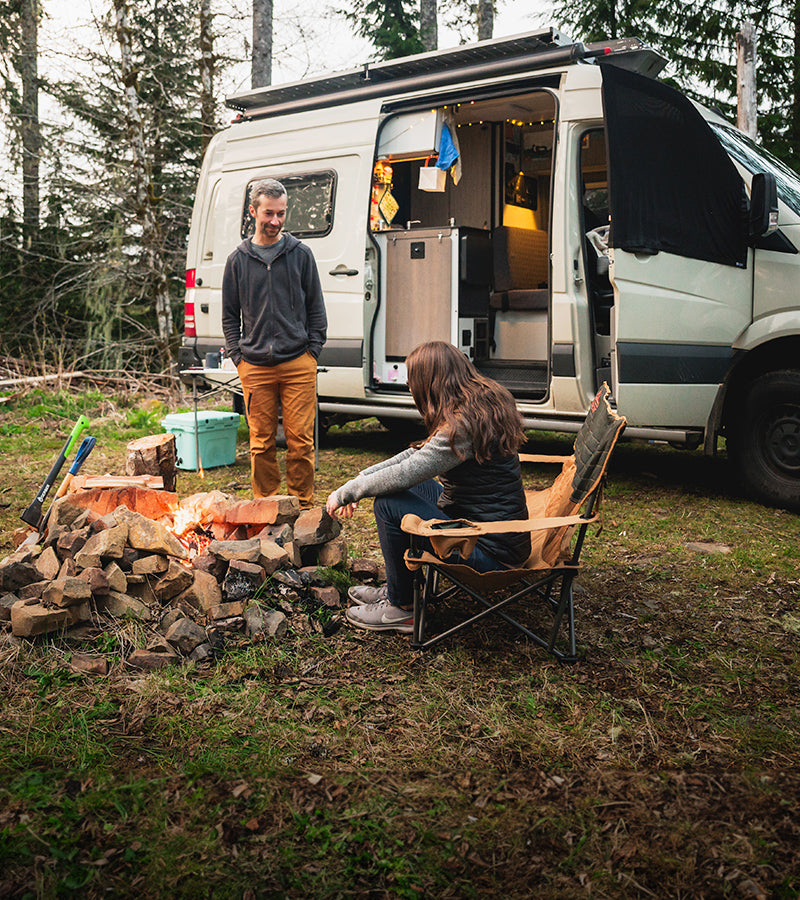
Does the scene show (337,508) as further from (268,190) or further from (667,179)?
(667,179)

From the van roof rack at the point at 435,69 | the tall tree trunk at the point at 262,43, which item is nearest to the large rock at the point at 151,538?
the van roof rack at the point at 435,69

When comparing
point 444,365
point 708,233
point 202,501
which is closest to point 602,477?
point 444,365

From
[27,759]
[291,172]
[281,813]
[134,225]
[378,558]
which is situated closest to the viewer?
[281,813]

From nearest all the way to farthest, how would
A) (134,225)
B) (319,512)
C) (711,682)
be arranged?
(711,682) < (319,512) < (134,225)

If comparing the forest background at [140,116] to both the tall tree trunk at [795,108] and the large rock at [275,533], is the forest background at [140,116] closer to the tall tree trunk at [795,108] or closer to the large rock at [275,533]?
the tall tree trunk at [795,108]

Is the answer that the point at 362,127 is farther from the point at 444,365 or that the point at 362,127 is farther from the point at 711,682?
the point at 711,682

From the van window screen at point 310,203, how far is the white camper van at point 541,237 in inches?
0.6

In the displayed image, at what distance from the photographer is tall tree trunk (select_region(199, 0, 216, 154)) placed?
1196 cm

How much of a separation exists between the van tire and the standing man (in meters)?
2.64

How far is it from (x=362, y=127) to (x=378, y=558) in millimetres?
3621

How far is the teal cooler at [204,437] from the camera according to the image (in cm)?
648

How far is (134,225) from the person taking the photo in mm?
13141

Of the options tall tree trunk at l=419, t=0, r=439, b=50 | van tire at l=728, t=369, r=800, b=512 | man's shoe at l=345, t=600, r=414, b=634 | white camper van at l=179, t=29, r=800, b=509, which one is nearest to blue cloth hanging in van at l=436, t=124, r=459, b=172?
white camper van at l=179, t=29, r=800, b=509

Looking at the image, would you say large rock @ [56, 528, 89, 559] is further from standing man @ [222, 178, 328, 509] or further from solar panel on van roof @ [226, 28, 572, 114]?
solar panel on van roof @ [226, 28, 572, 114]
